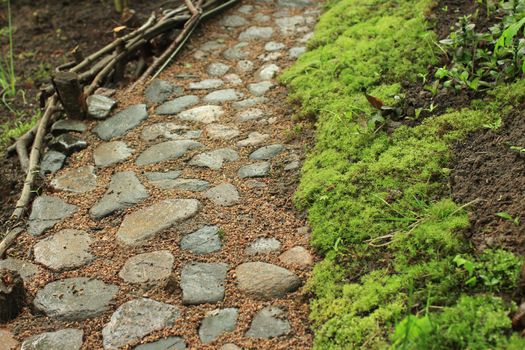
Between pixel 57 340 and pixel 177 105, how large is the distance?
6.27 ft

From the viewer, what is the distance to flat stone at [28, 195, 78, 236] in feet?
10.6

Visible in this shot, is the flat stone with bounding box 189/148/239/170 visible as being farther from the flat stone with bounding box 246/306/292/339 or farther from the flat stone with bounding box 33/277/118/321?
the flat stone with bounding box 246/306/292/339

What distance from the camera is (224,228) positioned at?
3.03 metres

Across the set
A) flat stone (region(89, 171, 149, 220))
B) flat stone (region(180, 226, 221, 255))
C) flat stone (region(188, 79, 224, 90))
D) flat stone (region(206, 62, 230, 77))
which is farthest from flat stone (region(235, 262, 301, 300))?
flat stone (region(206, 62, 230, 77))

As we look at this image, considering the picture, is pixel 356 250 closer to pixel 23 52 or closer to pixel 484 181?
pixel 484 181

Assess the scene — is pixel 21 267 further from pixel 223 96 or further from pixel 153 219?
pixel 223 96

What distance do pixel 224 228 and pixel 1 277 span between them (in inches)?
38.8

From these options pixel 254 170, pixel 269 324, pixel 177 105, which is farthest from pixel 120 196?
pixel 269 324

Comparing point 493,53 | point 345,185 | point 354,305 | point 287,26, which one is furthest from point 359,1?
point 354,305

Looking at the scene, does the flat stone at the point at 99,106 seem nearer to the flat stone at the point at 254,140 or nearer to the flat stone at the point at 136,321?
the flat stone at the point at 254,140

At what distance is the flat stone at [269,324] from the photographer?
2.46m

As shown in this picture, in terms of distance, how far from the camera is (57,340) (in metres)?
2.56

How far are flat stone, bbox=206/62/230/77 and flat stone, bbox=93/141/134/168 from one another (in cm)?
95

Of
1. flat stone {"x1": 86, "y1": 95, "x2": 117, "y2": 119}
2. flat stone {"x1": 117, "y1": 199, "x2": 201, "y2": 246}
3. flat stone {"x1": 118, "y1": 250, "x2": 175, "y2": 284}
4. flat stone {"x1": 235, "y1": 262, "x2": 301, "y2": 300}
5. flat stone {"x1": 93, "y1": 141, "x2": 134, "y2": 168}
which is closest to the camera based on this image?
flat stone {"x1": 235, "y1": 262, "x2": 301, "y2": 300}
